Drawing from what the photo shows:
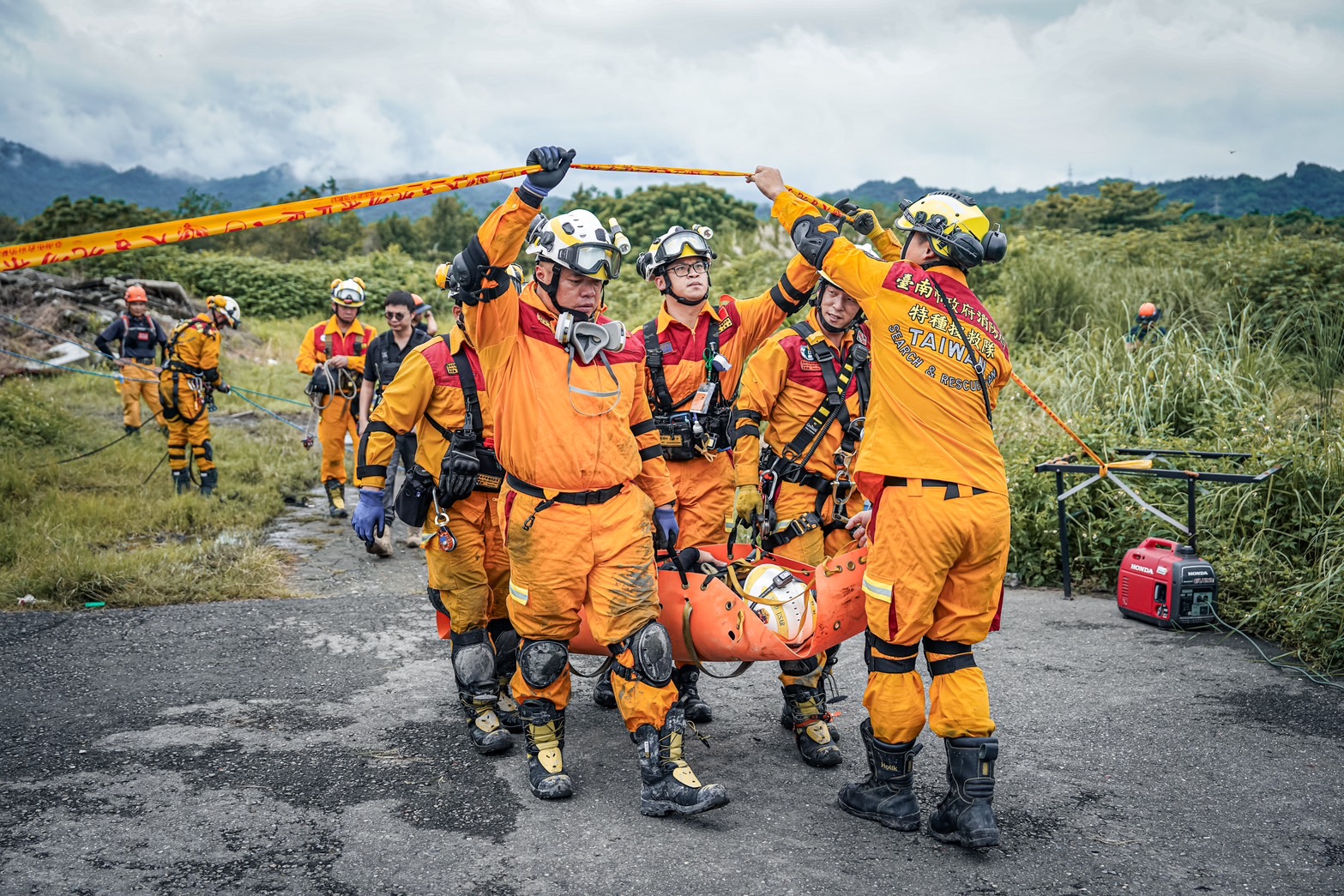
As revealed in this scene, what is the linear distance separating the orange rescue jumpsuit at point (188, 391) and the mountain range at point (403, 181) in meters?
9.65

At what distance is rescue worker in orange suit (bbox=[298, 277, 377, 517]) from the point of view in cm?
1046

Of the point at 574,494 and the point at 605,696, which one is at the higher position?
the point at 574,494

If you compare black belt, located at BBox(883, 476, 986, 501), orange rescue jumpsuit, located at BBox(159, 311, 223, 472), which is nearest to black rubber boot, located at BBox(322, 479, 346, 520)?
orange rescue jumpsuit, located at BBox(159, 311, 223, 472)

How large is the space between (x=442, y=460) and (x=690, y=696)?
1796 mm

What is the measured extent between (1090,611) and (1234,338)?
449 cm

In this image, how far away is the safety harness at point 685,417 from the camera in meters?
5.15

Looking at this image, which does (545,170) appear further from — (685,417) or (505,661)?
(505,661)

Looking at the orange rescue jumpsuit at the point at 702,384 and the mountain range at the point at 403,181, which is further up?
the mountain range at the point at 403,181

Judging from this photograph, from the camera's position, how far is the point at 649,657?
4.08m

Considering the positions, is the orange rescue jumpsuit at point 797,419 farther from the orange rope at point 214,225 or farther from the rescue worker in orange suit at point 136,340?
the rescue worker in orange suit at point 136,340

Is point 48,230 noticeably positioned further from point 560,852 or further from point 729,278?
point 560,852

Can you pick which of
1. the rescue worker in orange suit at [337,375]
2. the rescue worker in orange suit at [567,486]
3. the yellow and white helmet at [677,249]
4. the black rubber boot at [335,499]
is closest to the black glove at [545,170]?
the rescue worker in orange suit at [567,486]

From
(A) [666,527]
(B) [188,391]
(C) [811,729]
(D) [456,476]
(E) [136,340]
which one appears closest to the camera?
(A) [666,527]

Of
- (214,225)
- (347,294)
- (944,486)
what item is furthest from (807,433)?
(347,294)
